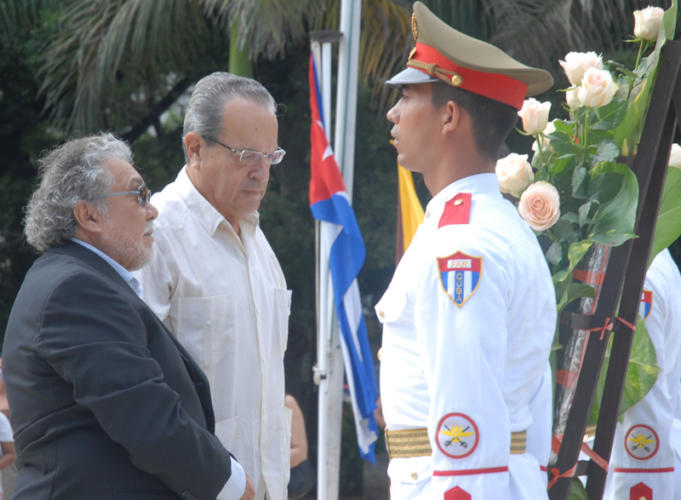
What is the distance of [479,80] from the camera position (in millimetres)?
2164

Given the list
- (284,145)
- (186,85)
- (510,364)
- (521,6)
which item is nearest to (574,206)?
(510,364)

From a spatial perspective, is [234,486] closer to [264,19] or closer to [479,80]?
[479,80]

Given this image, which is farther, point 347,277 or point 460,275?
point 347,277

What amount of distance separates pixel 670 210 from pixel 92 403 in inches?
74.2

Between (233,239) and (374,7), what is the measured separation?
15.3 feet

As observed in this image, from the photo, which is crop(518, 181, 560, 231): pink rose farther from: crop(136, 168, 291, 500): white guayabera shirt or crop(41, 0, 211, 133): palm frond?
crop(41, 0, 211, 133): palm frond

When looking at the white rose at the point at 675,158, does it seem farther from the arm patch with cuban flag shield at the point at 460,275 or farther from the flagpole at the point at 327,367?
the flagpole at the point at 327,367

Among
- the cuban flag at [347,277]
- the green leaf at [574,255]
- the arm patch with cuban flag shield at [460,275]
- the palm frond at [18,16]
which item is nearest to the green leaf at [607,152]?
the green leaf at [574,255]

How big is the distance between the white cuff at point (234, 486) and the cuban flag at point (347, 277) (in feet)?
8.80

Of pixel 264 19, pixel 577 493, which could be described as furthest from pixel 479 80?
pixel 264 19

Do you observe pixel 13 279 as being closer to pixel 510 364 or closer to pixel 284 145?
pixel 284 145

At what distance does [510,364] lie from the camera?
2055 millimetres

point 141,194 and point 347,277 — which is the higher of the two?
point 141,194

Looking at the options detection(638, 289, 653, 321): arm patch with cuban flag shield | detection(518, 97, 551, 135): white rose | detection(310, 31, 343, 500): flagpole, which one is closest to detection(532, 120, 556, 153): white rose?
detection(518, 97, 551, 135): white rose
